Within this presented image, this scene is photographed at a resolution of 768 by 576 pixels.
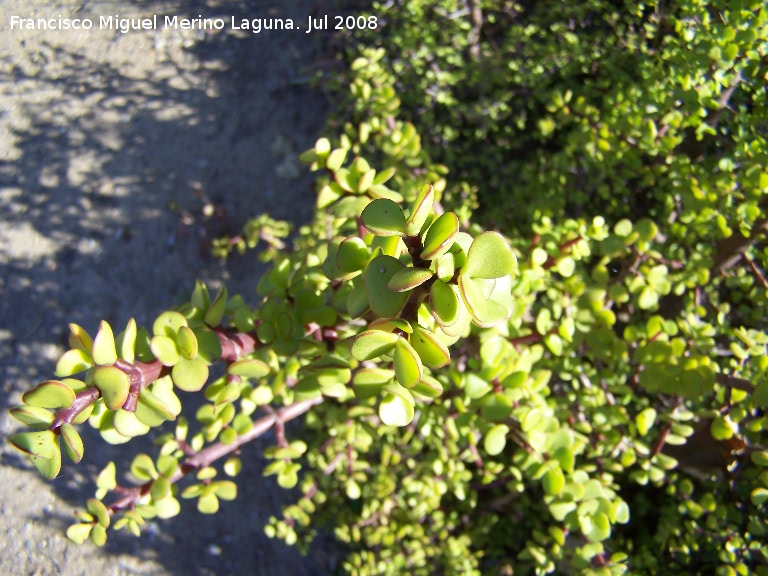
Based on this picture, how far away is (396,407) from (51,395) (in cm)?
48

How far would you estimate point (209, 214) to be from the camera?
2.89 m

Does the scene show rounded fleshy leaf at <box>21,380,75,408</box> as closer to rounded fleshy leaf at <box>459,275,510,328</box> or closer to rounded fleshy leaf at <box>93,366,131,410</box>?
rounded fleshy leaf at <box>93,366,131,410</box>

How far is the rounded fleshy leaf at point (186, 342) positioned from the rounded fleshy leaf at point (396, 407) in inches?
12.2

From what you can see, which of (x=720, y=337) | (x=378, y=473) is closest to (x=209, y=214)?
(x=378, y=473)

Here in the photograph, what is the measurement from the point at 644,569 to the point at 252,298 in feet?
6.54

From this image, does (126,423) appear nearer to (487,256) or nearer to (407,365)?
(407,365)

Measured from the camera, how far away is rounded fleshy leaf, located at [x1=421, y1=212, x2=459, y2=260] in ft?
2.07

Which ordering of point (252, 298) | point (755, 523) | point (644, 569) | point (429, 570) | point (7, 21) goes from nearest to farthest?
point (755, 523) < point (644, 569) < point (429, 570) < point (252, 298) < point (7, 21)

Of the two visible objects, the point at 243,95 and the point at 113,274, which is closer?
the point at 113,274

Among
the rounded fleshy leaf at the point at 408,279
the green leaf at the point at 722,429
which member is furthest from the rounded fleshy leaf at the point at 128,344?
the green leaf at the point at 722,429

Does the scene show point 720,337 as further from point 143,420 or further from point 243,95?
point 243,95

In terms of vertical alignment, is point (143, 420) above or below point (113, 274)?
above

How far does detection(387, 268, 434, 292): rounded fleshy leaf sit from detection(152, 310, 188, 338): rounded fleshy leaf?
1.42ft

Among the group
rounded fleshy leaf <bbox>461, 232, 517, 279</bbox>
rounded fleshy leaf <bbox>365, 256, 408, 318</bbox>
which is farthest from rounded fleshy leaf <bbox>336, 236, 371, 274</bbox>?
rounded fleshy leaf <bbox>461, 232, 517, 279</bbox>
